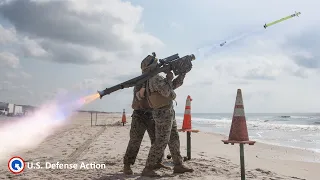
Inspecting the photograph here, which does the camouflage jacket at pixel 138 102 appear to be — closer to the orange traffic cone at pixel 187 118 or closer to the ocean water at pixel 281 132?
the orange traffic cone at pixel 187 118

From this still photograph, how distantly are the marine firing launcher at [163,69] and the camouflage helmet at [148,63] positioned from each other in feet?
0.29

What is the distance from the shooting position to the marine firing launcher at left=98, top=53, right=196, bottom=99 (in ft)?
17.6

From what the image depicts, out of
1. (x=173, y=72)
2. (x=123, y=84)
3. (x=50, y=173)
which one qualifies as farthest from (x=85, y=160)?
(x=173, y=72)

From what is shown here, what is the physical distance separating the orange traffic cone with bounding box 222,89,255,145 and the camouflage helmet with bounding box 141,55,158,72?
1526mm

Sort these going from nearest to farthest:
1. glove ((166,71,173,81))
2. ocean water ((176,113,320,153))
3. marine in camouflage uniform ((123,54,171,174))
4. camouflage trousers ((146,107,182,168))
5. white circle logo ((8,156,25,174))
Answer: camouflage trousers ((146,107,182,168))
glove ((166,71,173,81))
marine in camouflage uniform ((123,54,171,174))
white circle logo ((8,156,25,174))
ocean water ((176,113,320,153))

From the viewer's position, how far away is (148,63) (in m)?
5.50

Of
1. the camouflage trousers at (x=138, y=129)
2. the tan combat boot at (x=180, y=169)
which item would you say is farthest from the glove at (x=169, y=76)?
the tan combat boot at (x=180, y=169)

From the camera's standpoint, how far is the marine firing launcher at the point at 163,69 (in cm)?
537

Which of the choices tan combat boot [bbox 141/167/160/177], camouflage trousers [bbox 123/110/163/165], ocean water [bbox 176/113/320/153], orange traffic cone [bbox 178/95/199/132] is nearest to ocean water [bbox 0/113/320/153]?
ocean water [bbox 176/113/320/153]

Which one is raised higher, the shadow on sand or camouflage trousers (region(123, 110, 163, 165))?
camouflage trousers (region(123, 110, 163, 165))

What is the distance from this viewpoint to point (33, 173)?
5.50 meters

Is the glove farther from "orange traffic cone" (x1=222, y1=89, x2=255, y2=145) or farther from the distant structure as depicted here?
the distant structure

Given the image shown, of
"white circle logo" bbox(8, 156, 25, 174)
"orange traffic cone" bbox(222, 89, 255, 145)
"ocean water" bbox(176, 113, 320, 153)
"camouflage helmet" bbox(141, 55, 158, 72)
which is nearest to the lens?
"orange traffic cone" bbox(222, 89, 255, 145)

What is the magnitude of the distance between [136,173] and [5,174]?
7.46ft
